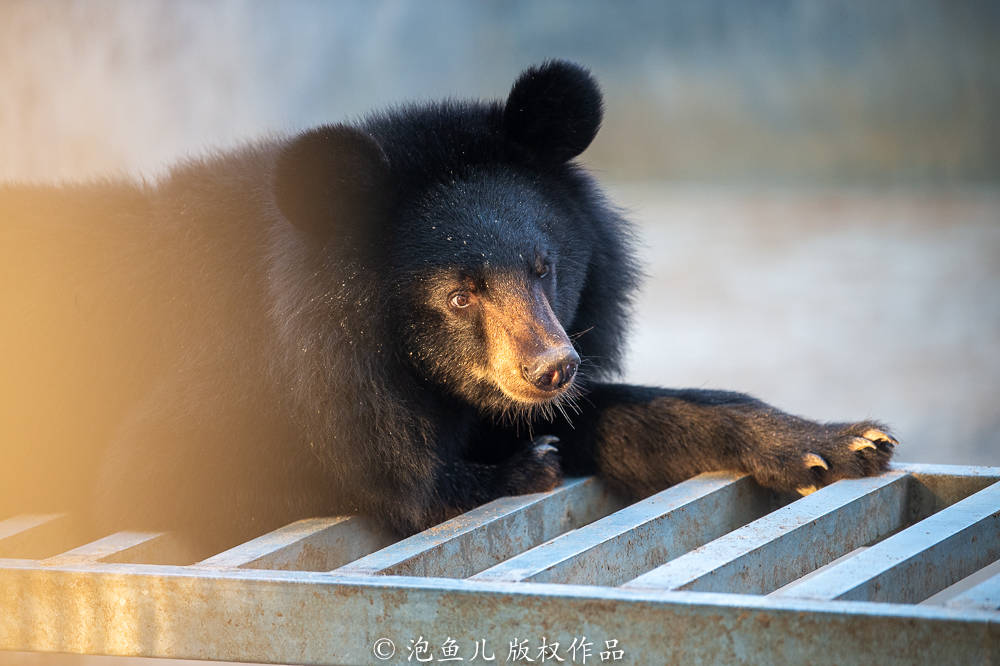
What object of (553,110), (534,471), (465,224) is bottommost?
(534,471)

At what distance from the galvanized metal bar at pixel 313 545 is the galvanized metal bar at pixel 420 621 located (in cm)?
25

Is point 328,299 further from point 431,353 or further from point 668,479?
point 668,479

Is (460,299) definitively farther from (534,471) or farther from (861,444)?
(861,444)

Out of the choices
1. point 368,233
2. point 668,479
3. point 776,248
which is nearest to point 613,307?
point 668,479

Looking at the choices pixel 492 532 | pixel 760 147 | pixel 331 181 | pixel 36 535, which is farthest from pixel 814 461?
pixel 760 147

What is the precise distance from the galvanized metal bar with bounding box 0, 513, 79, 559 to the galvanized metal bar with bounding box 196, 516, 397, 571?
66 centimetres

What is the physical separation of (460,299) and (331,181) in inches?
15.3

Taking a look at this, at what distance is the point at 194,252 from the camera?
3.23 meters

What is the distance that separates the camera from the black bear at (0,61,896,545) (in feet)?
9.71

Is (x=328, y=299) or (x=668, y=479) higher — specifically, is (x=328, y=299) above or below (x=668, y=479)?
above

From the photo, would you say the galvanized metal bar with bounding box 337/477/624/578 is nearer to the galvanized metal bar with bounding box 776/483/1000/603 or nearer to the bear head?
the bear head

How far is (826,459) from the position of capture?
3090 mm

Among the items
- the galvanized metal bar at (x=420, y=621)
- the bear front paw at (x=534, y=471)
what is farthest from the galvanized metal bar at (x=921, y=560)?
the bear front paw at (x=534, y=471)

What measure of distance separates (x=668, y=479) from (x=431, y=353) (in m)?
0.69
